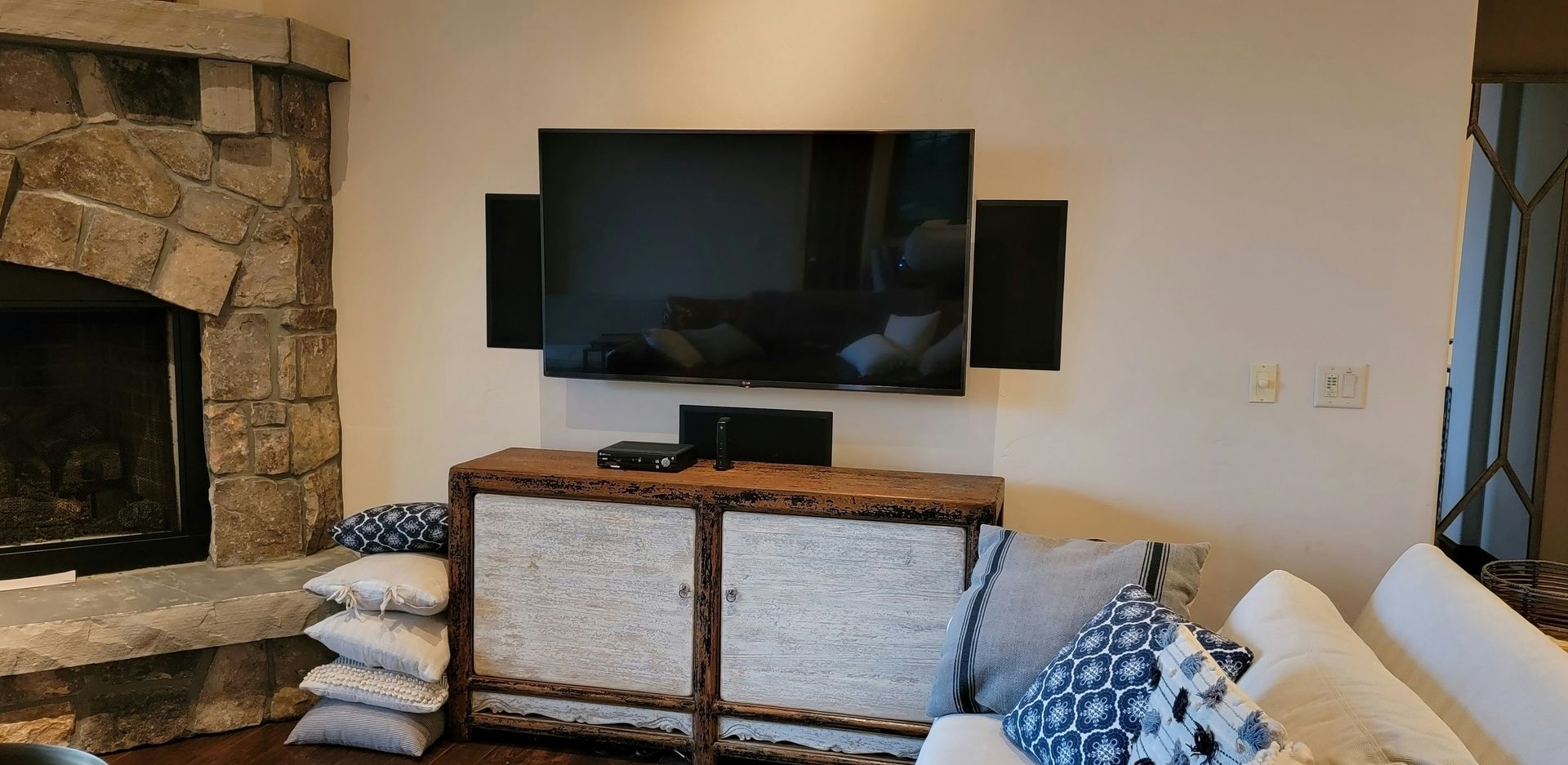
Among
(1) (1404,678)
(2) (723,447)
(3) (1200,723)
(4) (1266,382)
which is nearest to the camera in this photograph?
(3) (1200,723)

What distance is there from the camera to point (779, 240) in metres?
2.78

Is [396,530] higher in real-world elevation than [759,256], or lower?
lower

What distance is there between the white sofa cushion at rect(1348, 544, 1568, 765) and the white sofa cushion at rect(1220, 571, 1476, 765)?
0.26 feet

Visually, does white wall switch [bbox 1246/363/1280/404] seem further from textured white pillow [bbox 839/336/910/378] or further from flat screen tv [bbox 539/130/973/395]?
textured white pillow [bbox 839/336/910/378]

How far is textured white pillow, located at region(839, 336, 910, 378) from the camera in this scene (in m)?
2.75

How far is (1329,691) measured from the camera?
1.57 m

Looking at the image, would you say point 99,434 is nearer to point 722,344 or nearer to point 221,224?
point 221,224

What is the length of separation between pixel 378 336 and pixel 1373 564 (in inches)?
110

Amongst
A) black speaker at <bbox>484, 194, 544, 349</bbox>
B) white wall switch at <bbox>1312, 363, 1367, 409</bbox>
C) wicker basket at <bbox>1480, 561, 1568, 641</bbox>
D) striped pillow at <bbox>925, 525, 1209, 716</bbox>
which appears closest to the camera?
striped pillow at <bbox>925, 525, 1209, 716</bbox>

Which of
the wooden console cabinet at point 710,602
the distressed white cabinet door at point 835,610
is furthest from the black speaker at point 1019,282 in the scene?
the distressed white cabinet door at point 835,610

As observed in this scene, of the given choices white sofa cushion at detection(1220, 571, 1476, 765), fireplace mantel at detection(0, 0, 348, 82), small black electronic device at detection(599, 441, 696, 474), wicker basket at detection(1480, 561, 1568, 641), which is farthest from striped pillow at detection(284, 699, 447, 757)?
wicker basket at detection(1480, 561, 1568, 641)

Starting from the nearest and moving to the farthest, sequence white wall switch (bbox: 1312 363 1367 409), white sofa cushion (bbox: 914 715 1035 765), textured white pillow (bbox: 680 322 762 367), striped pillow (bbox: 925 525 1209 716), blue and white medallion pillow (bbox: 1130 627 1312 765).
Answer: blue and white medallion pillow (bbox: 1130 627 1312 765) < white sofa cushion (bbox: 914 715 1035 765) < striped pillow (bbox: 925 525 1209 716) < white wall switch (bbox: 1312 363 1367 409) < textured white pillow (bbox: 680 322 762 367)

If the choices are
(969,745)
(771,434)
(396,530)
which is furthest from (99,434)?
(969,745)

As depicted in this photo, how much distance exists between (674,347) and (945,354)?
733mm
